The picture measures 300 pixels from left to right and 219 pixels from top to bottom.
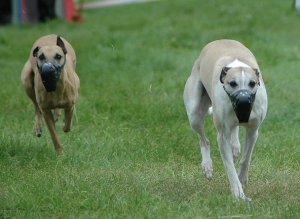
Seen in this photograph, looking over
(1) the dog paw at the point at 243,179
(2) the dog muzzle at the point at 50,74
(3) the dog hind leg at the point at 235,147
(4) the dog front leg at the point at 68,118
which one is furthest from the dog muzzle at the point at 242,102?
(4) the dog front leg at the point at 68,118

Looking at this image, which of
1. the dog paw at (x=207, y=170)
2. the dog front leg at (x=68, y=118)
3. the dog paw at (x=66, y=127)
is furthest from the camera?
the dog paw at (x=66, y=127)

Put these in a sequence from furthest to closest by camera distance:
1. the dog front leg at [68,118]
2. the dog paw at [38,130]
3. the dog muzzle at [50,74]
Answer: the dog paw at [38,130] < the dog front leg at [68,118] < the dog muzzle at [50,74]

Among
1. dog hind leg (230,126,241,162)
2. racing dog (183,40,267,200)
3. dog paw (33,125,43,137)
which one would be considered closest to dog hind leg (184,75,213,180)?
racing dog (183,40,267,200)

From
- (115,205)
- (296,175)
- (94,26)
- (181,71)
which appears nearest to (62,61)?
(115,205)

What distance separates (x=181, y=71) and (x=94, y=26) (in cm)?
601

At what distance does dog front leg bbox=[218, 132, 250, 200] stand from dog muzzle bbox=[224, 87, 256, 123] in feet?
1.71

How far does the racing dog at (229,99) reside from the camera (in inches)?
183

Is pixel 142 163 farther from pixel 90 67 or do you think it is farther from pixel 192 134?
pixel 90 67

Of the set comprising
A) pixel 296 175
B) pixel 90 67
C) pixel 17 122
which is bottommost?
pixel 90 67

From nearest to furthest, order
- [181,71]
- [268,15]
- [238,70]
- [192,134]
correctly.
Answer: [238,70]
[192,134]
[181,71]
[268,15]

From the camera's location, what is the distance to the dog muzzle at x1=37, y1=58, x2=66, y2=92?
5.70m

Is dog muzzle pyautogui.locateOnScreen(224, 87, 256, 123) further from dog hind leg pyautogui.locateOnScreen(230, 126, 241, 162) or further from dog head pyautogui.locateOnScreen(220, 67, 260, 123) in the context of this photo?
dog hind leg pyautogui.locateOnScreen(230, 126, 241, 162)

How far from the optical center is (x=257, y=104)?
486 centimetres

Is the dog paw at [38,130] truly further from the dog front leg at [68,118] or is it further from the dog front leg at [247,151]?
the dog front leg at [247,151]
